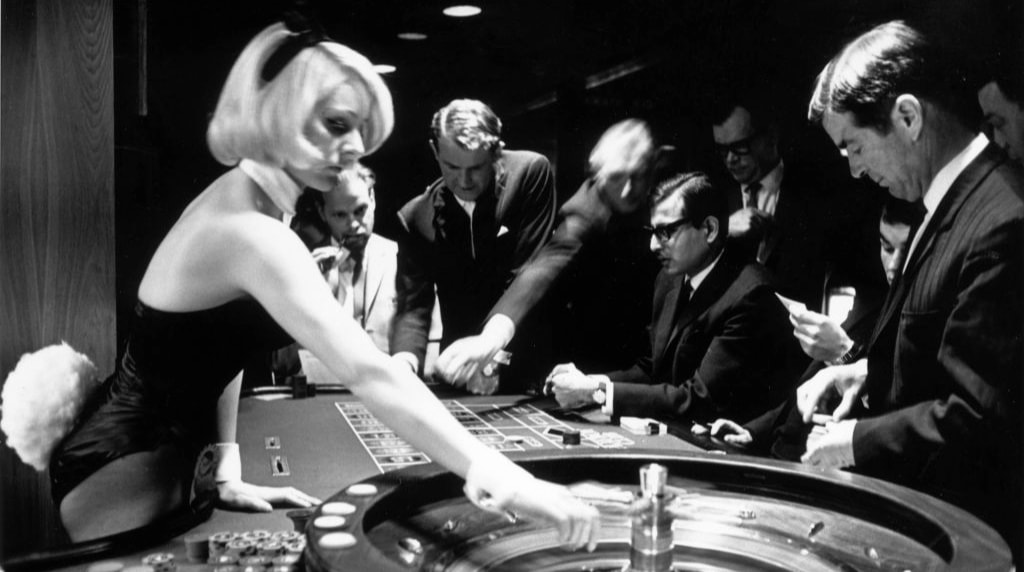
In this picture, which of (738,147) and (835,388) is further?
(738,147)

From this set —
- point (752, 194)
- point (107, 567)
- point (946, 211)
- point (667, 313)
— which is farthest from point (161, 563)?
point (946, 211)

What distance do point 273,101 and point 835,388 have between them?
60.6 inches

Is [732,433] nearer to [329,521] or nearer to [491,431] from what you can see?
[491,431]

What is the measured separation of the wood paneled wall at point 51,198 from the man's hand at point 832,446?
5.56 feet

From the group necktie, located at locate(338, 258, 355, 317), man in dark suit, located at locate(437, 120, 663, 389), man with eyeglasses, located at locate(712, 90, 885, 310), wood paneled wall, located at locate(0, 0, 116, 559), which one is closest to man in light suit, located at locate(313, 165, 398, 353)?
necktie, located at locate(338, 258, 355, 317)

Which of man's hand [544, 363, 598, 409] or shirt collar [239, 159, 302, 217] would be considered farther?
man's hand [544, 363, 598, 409]

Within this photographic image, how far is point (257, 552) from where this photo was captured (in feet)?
4.81

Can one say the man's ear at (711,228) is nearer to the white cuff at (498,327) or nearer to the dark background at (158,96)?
the dark background at (158,96)

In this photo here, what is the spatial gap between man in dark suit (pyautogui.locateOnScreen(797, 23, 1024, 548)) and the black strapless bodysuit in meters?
1.41

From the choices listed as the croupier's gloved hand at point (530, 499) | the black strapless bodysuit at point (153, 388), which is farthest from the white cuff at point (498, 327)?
the croupier's gloved hand at point (530, 499)

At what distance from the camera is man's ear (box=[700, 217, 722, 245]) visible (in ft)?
7.61

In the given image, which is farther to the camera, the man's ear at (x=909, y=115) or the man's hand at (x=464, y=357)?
the man's hand at (x=464, y=357)

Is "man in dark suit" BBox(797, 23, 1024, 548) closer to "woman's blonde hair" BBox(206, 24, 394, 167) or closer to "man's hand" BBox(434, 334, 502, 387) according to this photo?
"man's hand" BBox(434, 334, 502, 387)

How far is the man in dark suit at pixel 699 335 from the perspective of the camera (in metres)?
2.29
